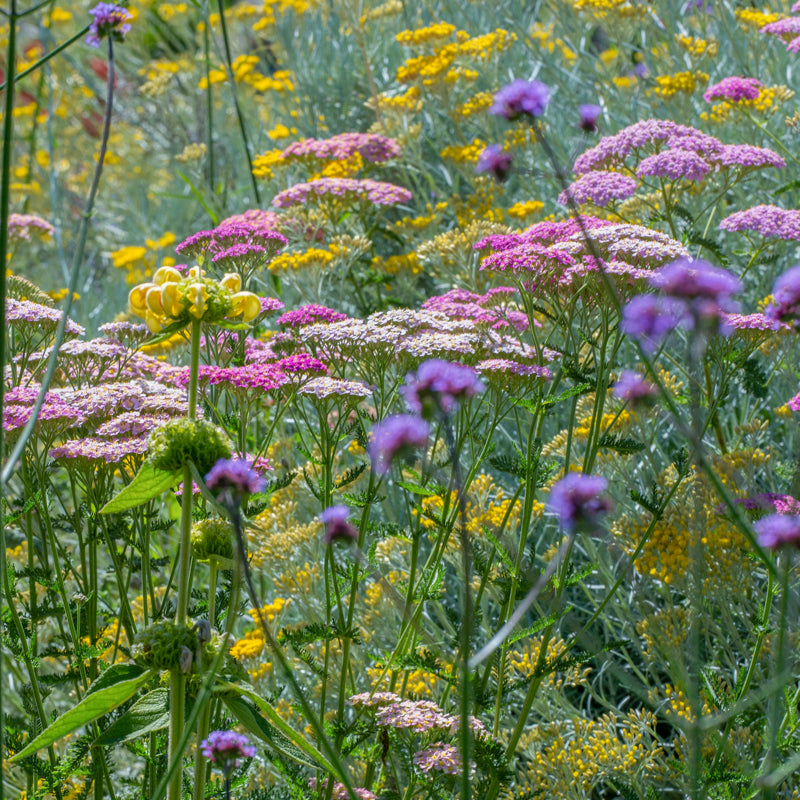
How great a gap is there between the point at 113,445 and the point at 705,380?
60.6 inches

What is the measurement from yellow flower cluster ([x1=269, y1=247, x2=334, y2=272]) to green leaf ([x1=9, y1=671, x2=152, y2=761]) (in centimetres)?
197

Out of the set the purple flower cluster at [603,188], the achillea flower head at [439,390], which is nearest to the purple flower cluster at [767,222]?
the purple flower cluster at [603,188]

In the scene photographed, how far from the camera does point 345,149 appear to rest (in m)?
3.31

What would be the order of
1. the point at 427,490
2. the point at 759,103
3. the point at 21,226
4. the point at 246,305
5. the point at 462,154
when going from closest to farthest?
the point at 246,305, the point at 427,490, the point at 21,226, the point at 759,103, the point at 462,154

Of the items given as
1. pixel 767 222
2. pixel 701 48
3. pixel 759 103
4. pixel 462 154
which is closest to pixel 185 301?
pixel 767 222

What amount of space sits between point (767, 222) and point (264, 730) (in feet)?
5.81

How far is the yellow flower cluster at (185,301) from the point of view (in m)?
1.22

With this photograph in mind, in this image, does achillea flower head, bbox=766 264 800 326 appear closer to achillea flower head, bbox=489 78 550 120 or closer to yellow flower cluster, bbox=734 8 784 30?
achillea flower head, bbox=489 78 550 120

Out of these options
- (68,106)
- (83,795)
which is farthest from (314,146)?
(68,106)

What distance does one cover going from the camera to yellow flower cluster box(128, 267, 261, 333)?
1225 mm

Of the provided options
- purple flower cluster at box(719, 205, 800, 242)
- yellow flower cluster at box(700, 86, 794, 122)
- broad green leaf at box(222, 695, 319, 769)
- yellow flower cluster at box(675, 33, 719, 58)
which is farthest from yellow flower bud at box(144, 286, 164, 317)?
yellow flower cluster at box(675, 33, 719, 58)

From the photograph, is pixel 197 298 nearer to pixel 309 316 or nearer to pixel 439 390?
pixel 439 390

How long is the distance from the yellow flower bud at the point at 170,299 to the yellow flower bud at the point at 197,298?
18 mm

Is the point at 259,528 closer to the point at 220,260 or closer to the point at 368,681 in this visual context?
the point at 368,681
